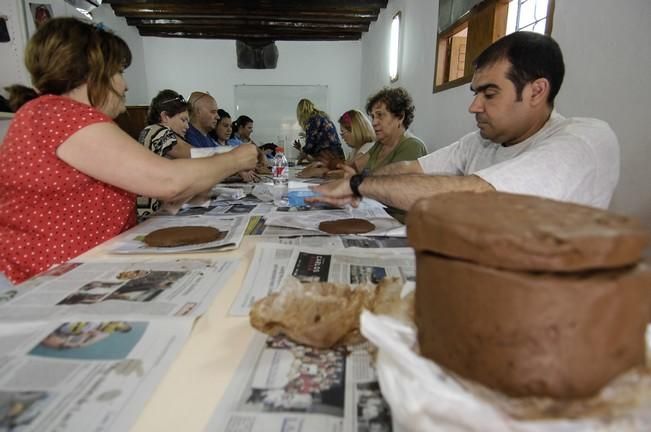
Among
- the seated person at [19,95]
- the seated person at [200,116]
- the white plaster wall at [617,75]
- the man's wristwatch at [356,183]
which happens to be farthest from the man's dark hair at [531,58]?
the seated person at [200,116]

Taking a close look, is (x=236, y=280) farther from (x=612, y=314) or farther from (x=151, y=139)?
(x=151, y=139)

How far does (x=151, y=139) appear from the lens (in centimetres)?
212

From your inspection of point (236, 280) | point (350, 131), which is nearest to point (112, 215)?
point (236, 280)

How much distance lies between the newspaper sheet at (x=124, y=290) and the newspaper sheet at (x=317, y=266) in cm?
7

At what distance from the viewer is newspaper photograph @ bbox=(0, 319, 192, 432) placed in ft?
1.29

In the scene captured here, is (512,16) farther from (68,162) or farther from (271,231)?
(68,162)

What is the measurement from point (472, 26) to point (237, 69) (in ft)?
16.2

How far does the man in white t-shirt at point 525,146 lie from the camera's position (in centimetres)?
88

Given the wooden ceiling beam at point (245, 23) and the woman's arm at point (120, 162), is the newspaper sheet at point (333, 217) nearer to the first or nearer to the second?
the woman's arm at point (120, 162)

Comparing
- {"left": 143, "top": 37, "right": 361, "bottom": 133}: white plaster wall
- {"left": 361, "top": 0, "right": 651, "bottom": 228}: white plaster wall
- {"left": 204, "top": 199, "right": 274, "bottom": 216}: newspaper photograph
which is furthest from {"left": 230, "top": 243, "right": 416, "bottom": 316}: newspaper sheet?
{"left": 143, "top": 37, "right": 361, "bottom": 133}: white plaster wall

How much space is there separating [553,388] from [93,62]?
3.97 feet

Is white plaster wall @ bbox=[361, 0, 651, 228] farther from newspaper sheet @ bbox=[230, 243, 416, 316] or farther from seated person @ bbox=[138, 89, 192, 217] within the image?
seated person @ bbox=[138, 89, 192, 217]

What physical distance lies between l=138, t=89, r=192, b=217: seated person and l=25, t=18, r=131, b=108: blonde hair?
1011mm

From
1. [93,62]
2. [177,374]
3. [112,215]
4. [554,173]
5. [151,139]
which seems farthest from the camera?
[151,139]
